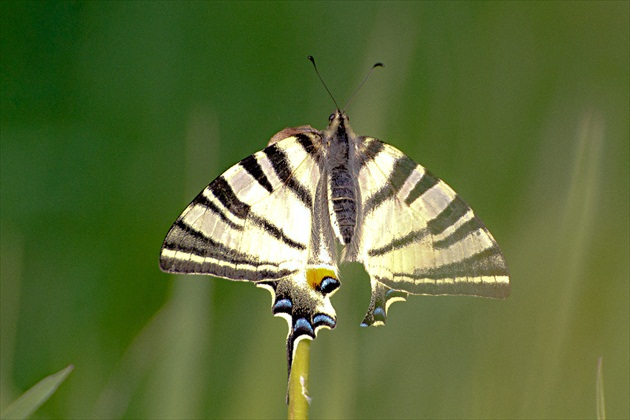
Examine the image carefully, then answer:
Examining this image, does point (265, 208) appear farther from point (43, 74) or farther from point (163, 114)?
point (43, 74)

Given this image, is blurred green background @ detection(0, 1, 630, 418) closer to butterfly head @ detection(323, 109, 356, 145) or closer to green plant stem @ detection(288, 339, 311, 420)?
butterfly head @ detection(323, 109, 356, 145)

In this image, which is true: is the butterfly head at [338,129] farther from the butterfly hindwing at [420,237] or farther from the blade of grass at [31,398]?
the blade of grass at [31,398]

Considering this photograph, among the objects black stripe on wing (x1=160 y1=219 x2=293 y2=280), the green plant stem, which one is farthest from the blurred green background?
the green plant stem

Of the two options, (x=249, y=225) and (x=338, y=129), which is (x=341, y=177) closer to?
(x=338, y=129)

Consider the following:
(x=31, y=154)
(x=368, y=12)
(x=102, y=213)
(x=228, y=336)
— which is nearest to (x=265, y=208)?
(x=228, y=336)

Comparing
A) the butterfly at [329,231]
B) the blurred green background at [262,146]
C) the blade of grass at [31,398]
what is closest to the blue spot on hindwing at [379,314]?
the butterfly at [329,231]
